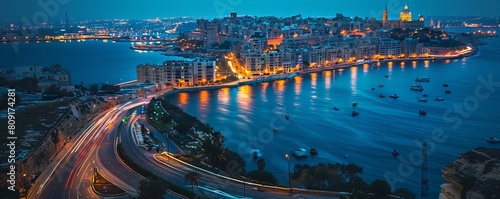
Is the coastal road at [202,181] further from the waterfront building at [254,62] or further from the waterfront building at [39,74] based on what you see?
the waterfront building at [254,62]

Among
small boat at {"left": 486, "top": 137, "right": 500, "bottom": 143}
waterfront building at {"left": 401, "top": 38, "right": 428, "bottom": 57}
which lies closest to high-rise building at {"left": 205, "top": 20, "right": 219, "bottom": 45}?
waterfront building at {"left": 401, "top": 38, "right": 428, "bottom": 57}

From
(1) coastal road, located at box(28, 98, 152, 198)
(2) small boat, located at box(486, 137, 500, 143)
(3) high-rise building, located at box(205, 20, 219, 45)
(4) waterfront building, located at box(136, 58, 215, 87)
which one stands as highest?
(3) high-rise building, located at box(205, 20, 219, 45)

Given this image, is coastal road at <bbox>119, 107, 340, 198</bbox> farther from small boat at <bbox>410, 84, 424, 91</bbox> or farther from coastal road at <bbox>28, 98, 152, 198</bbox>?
small boat at <bbox>410, 84, 424, 91</bbox>

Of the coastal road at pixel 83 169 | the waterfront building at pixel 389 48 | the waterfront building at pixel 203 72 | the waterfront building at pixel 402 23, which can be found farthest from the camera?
the waterfront building at pixel 402 23

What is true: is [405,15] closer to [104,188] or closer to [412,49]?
[412,49]

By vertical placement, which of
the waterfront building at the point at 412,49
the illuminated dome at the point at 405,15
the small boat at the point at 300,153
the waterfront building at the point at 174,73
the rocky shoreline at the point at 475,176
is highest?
the illuminated dome at the point at 405,15

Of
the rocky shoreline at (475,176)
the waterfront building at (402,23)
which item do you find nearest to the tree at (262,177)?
the rocky shoreline at (475,176)
